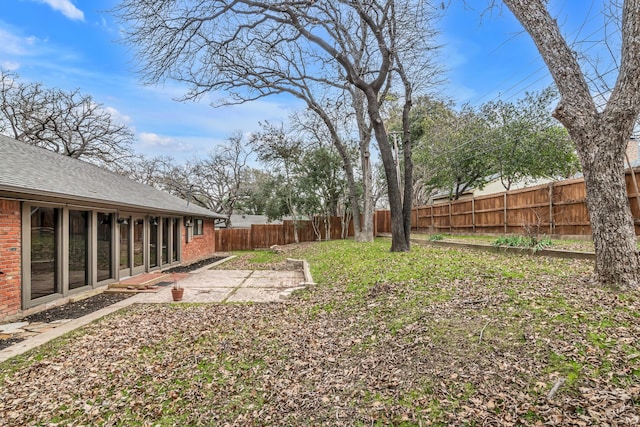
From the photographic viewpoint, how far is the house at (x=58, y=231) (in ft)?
17.1

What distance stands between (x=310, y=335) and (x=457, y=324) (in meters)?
1.75

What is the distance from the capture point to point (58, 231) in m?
6.31

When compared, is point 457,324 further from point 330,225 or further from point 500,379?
point 330,225

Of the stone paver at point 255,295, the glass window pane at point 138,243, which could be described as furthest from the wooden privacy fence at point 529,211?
the glass window pane at point 138,243

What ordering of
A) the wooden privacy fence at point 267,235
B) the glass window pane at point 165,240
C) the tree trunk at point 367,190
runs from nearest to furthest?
the glass window pane at point 165,240 → the tree trunk at point 367,190 → the wooden privacy fence at point 267,235

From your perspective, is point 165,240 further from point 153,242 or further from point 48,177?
point 48,177

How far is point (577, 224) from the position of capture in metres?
8.66

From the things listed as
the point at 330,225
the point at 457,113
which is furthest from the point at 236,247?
the point at 457,113

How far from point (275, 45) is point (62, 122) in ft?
47.9

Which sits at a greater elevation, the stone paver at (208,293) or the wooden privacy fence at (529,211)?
the wooden privacy fence at (529,211)

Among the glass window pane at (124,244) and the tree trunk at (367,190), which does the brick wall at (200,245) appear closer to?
the glass window pane at (124,244)

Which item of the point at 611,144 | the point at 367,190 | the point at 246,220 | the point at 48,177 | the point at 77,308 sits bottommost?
the point at 77,308

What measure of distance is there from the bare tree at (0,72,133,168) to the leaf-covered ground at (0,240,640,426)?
680 inches

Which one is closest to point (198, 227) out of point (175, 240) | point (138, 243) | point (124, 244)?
point (175, 240)
